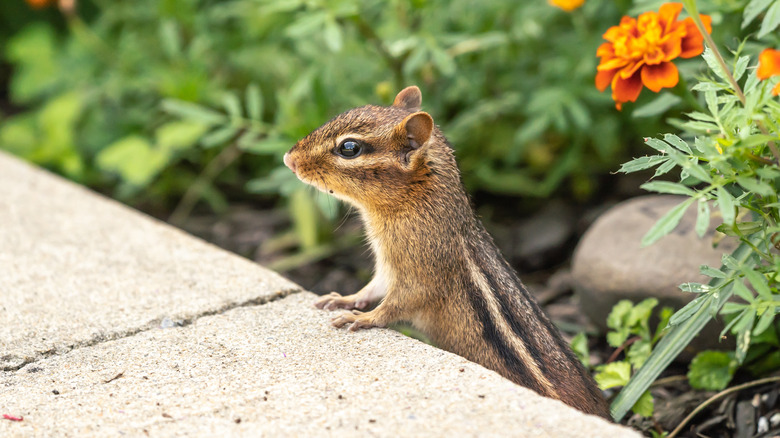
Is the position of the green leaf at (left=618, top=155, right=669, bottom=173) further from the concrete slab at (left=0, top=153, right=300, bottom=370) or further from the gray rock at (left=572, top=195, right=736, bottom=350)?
the concrete slab at (left=0, top=153, right=300, bottom=370)

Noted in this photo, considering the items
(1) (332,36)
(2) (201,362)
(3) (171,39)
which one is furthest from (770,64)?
(3) (171,39)

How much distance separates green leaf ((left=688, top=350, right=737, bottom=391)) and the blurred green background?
0.99 m

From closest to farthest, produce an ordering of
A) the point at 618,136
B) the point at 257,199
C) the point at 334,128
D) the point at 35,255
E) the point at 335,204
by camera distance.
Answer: the point at 334,128 → the point at 35,255 → the point at 335,204 → the point at 618,136 → the point at 257,199

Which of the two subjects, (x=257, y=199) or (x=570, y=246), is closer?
(x=570, y=246)

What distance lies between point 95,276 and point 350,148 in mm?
1252

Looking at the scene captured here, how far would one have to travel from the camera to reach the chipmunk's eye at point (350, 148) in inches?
123

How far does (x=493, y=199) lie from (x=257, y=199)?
175 centimetres

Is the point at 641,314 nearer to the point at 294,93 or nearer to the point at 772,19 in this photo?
the point at 772,19

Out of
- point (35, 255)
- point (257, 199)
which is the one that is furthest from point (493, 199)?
point (35, 255)

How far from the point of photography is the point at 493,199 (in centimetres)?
571

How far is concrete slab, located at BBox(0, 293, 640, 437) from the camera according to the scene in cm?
219

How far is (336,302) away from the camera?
311 centimetres

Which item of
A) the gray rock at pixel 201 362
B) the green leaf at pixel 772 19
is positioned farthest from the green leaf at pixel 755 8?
the gray rock at pixel 201 362

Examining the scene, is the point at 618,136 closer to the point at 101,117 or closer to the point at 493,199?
the point at 493,199
